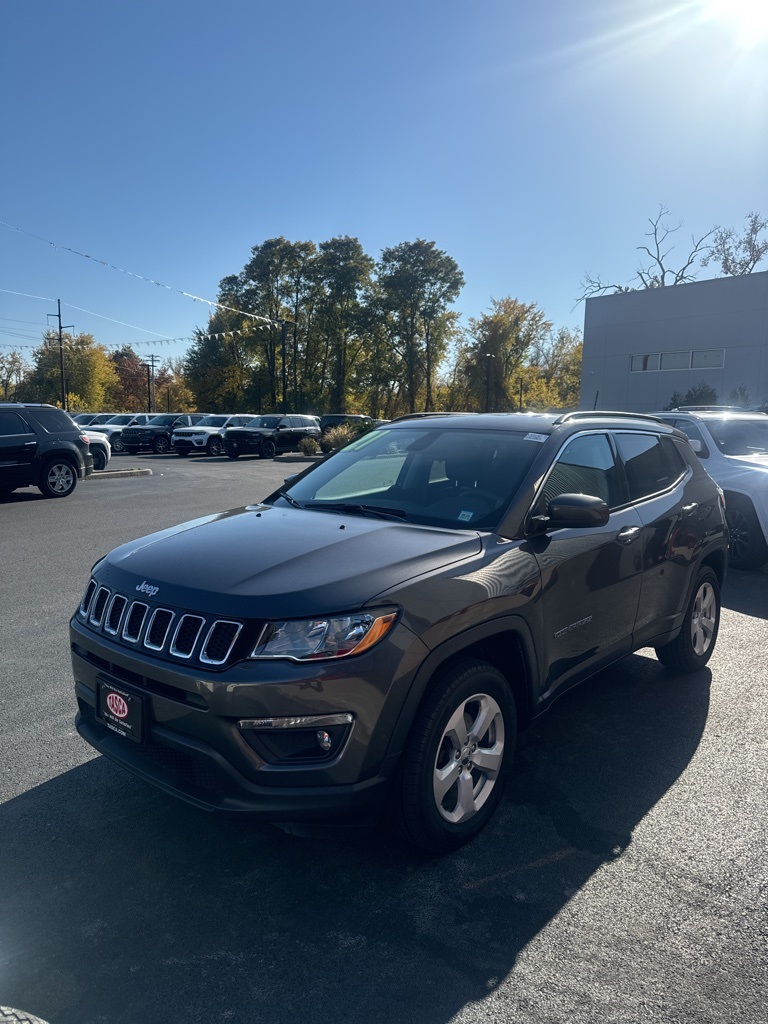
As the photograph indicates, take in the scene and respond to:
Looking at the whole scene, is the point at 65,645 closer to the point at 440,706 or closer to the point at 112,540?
the point at 440,706

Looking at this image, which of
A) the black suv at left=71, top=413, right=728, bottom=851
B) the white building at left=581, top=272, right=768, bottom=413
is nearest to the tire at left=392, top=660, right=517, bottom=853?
the black suv at left=71, top=413, right=728, bottom=851

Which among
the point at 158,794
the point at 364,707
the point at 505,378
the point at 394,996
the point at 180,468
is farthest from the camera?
the point at 505,378

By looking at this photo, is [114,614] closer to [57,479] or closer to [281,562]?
[281,562]

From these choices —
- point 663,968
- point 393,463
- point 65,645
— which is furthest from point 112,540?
point 663,968

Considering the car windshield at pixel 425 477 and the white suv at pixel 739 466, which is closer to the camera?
the car windshield at pixel 425 477

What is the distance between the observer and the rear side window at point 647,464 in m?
4.32

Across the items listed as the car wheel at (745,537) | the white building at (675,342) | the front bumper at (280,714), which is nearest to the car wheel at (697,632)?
the front bumper at (280,714)

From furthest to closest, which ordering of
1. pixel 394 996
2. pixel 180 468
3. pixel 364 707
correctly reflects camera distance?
pixel 180 468 → pixel 364 707 → pixel 394 996

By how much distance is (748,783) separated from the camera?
3529 millimetres

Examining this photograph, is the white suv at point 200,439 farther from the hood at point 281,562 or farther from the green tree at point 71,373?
the green tree at point 71,373

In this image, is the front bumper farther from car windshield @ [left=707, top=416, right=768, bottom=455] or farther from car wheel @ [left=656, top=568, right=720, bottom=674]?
car windshield @ [left=707, top=416, right=768, bottom=455]

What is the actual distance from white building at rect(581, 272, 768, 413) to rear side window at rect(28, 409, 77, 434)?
891 inches

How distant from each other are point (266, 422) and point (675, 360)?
1787cm

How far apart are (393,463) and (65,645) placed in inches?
116
